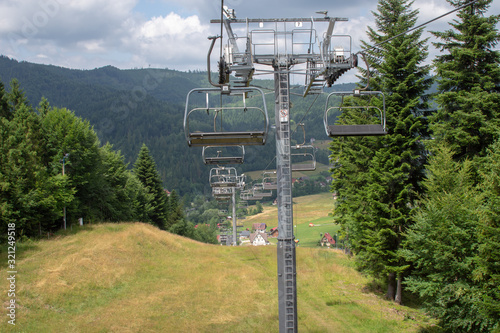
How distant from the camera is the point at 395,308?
2327 centimetres

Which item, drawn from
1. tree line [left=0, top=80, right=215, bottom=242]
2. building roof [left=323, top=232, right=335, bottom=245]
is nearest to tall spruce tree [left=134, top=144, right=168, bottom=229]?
tree line [left=0, top=80, right=215, bottom=242]

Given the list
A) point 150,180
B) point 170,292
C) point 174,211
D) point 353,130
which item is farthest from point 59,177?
point 174,211

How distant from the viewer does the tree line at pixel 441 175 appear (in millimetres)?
15445

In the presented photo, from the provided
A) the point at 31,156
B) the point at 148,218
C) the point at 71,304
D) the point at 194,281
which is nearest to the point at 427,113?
the point at 194,281

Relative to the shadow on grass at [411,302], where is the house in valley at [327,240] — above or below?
below

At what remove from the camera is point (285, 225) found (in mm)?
9945

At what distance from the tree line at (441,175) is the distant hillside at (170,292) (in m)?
3.07

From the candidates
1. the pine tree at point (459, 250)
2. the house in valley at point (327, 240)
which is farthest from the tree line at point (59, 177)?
the house in valley at point (327, 240)

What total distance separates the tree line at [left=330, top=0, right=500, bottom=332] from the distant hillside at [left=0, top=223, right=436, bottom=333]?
3.07 m

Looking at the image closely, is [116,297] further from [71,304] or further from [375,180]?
[375,180]

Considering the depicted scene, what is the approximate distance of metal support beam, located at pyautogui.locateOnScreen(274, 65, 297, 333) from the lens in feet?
32.0

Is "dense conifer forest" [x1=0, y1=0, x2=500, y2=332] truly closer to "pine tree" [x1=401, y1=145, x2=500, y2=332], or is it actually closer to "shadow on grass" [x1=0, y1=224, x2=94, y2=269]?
"pine tree" [x1=401, y1=145, x2=500, y2=332]

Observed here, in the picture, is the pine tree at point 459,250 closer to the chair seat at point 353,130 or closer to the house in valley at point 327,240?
the chair seat at point 353,130

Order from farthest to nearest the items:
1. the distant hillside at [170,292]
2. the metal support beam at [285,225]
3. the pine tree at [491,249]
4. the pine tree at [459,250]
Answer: the distant hillside at [170,292], the pine tree at [459,250], the pine tree at [491,249], the metal support beam at [285,225]
